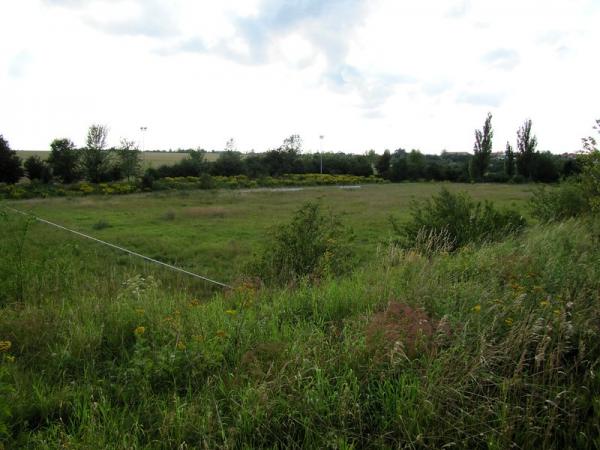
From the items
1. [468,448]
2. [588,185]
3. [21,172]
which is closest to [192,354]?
[468,448]

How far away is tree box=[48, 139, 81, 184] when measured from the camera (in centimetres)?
3856

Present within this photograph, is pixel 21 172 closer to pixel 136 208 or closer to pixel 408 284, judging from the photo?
pixel 136 208

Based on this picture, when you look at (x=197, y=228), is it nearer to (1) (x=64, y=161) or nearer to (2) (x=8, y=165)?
(2) (x=8, y=165)

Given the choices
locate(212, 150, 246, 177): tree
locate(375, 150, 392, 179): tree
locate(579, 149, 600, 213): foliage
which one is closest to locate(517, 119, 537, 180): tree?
locate(375, 150, 392, 179): tree

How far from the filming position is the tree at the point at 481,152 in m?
57.7

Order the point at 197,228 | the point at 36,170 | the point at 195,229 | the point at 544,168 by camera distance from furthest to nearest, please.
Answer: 1. the point at 544,168
2. the point at 36,170
3. the point at 197,228
4. the point at 195,229

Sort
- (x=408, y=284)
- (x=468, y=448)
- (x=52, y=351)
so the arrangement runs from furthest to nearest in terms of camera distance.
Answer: (x=408, y=284), (x=52, y=351), (x=468, y=448)

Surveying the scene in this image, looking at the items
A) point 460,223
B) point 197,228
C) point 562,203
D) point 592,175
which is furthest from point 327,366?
point 197,228

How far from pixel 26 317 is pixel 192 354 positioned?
6.11 ft

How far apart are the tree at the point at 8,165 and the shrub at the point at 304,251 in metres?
34.5

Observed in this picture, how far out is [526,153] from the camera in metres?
55.6

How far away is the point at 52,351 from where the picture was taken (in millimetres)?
3297

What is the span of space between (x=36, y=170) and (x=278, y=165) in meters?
30.2

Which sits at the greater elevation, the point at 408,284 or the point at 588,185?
the point at 588,185
